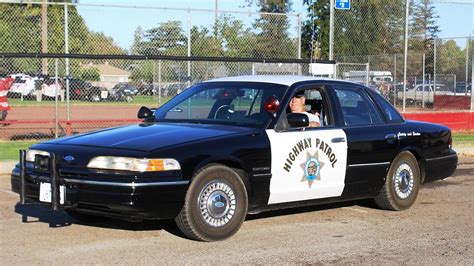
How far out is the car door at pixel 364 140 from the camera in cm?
739

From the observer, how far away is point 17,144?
13734 millimetres

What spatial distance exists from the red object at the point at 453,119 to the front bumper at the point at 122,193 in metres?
13.5

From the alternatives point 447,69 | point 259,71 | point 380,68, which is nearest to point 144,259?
point 259,71

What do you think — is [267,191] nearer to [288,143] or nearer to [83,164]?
[288,143]

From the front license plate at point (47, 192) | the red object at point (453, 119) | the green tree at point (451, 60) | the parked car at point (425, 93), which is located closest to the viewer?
the front license plate at point (47, 192)

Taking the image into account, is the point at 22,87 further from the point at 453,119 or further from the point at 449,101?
the point at 449,101

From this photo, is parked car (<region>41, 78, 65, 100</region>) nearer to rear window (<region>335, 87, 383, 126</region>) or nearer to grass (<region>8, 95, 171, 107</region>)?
grass (<region>8, 95, 171, 107</region>)

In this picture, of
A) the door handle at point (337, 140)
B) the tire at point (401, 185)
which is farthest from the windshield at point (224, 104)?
the tire at point (401, 185)

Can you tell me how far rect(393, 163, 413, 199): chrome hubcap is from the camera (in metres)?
7.95

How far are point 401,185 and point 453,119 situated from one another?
1199 cm

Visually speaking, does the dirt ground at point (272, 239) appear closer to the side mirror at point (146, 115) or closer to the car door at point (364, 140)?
the car door at point (364, 140)

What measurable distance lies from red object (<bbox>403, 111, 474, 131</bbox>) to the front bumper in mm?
13467

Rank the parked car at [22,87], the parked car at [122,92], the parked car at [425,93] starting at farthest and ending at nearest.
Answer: the parked car at [425,93]
the parked car at [122,92]
the parked car at [22,87]

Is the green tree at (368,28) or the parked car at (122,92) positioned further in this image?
the green tree at (368,28)
